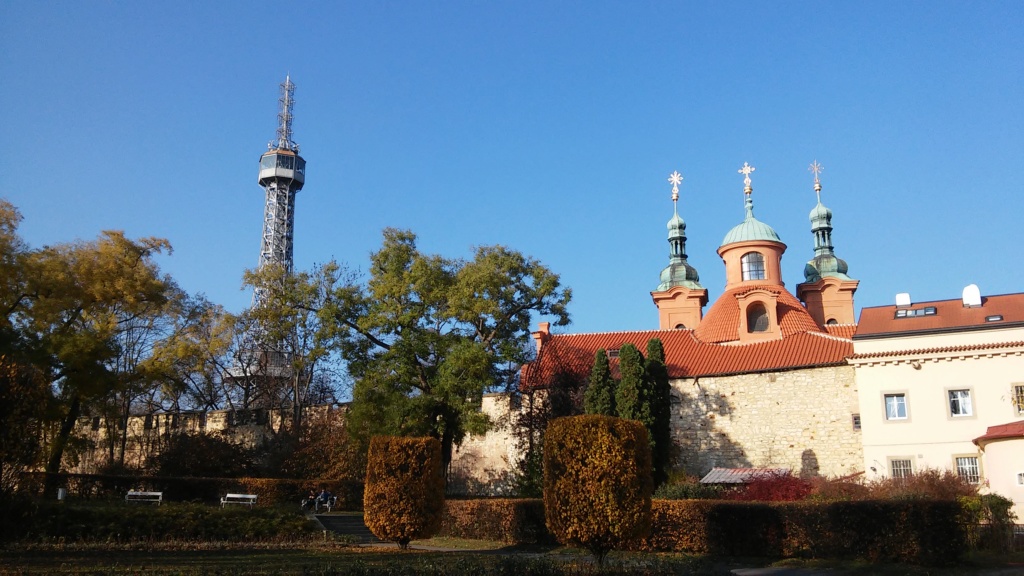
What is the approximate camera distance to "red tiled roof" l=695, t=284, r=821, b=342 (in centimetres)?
3406

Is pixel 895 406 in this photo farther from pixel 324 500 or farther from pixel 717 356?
pixel 324 500

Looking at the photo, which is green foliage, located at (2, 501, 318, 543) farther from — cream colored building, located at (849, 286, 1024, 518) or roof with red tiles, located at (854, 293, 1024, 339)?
roof with red tiles, located at (854, 293, 1024, 339)

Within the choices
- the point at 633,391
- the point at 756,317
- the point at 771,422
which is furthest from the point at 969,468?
the point at 756,317

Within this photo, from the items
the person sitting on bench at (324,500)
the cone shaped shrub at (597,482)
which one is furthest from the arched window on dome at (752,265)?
the cone shaped shrub at (597,482)

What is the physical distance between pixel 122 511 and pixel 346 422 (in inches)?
537

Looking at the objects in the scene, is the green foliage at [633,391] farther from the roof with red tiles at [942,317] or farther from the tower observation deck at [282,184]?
the tower observation deck at [282,184]

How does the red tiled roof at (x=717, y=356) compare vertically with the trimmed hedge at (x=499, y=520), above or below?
above

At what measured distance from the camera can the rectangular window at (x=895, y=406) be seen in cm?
2669

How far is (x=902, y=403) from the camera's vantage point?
26.8 meters

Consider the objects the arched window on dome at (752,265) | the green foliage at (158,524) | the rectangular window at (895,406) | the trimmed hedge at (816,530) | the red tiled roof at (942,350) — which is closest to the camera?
the trimmed hedge at (816,530)

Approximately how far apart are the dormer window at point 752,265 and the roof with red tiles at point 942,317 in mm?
10263

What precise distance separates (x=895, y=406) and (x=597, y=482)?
15.8 meters

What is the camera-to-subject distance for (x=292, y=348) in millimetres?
40562

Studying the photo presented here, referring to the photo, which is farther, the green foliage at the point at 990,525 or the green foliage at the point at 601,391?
the green foliage at the point at 601,391
